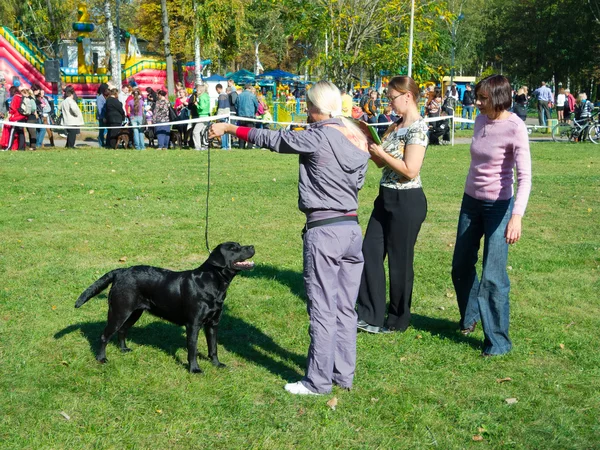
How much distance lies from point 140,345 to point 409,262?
233 cm

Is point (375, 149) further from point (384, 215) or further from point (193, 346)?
point (193, 346)

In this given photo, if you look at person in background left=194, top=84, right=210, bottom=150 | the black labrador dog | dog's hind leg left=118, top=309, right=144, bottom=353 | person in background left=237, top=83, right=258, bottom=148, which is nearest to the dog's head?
the black labrador dog

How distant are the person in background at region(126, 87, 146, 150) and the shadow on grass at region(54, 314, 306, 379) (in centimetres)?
1489

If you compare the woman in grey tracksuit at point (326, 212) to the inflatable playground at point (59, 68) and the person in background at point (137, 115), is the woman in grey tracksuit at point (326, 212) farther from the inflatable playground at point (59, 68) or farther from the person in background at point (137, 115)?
the inflatable playground at point (59, 68)

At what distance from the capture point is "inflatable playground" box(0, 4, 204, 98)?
3309cm

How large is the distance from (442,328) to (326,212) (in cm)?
229

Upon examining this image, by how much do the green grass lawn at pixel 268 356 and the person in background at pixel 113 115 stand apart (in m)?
9.61

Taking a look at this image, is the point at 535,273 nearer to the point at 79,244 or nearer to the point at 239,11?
the point at 79,244

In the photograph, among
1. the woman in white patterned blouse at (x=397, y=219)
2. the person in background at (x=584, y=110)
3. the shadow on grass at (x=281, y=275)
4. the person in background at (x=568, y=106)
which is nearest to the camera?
the woman in white patterned blouse at (x=397, y=219)

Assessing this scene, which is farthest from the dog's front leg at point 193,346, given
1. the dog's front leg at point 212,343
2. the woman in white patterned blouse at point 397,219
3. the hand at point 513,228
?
the hand at point 513,228

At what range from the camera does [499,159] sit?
5090mm

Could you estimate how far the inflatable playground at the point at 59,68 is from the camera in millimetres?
33094

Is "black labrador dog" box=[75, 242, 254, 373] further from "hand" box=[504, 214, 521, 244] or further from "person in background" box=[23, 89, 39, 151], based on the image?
"person in background" box=[23, 89, 39, 151]

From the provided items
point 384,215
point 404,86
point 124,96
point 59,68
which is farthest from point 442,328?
point 59,68
